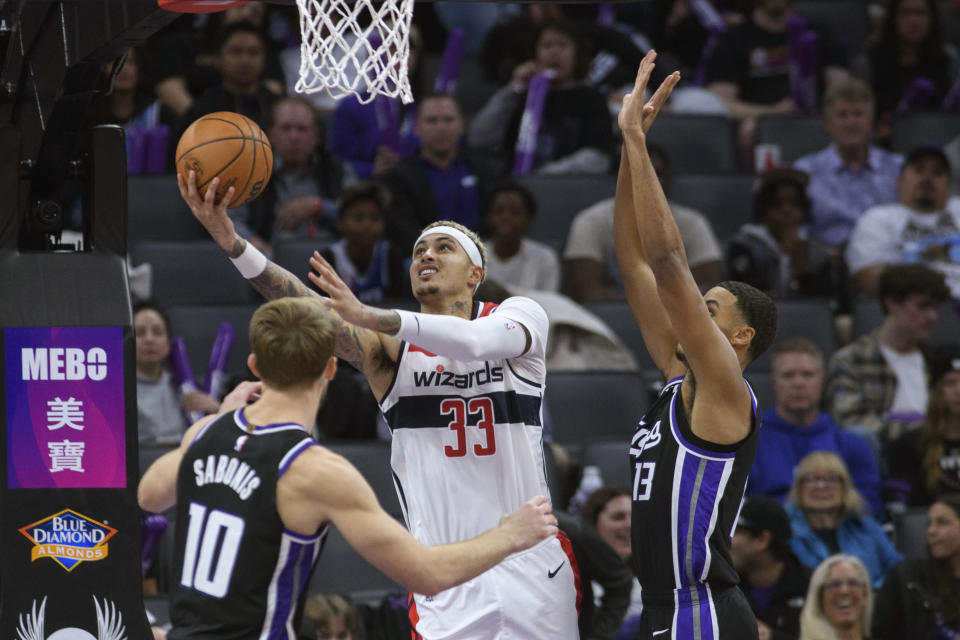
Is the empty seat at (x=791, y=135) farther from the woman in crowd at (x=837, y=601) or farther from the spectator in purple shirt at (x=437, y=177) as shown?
the woman in crowd at (x=837, y=601)

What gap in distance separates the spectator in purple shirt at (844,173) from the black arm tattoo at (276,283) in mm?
6626

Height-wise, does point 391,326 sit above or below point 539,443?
above

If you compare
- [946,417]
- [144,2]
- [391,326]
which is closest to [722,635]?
[391,326]

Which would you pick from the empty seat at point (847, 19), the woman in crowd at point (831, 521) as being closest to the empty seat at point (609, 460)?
the woman in crowd at point (831, 521)

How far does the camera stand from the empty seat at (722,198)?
11648 millimetres

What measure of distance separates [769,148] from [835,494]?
14.3 feet

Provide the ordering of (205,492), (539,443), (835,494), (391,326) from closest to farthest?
(205,492) → (391,326) → (539,443) → (835,494)

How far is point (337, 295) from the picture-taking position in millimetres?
4934

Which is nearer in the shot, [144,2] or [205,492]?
[205,492]

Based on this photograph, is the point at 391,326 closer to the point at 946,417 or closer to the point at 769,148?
the point at 946,417

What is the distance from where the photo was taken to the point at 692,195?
11.7m

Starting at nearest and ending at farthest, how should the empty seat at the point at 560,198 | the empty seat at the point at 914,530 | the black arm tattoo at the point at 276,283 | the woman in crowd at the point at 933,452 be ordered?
the black arm tattoo at the point at 276,283, the empty seat at the point at 914,530, the woman in crowd at the point at 933,452, the empty seat at the point at 560,198

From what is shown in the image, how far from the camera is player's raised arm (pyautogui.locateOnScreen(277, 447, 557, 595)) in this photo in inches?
172

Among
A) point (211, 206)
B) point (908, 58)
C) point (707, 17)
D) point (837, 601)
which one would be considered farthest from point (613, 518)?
point (707, 17)
